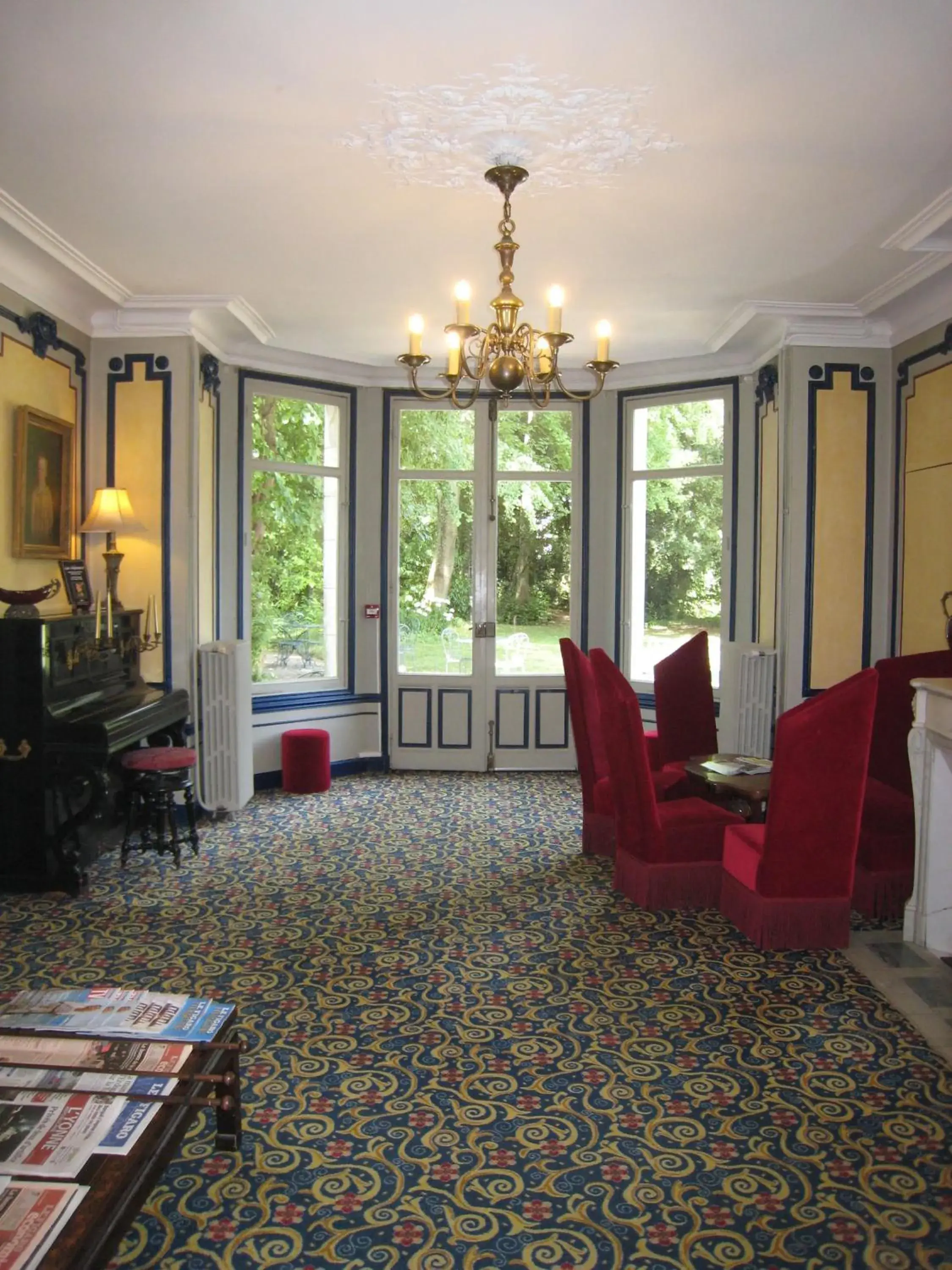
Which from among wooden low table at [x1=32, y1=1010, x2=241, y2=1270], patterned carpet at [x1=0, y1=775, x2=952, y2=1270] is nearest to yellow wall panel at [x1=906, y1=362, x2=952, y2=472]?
patterned carpet at [x1=0, y1=775, x2=952, y2=1270]

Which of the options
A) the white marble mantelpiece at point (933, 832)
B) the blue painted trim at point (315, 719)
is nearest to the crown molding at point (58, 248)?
the blue painted trim at point (315, 719)

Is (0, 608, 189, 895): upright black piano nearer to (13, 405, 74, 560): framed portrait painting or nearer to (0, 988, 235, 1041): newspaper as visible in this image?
(13, 405, 74, 560): framed portrait painting

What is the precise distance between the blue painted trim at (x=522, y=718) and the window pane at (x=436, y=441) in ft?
5.73

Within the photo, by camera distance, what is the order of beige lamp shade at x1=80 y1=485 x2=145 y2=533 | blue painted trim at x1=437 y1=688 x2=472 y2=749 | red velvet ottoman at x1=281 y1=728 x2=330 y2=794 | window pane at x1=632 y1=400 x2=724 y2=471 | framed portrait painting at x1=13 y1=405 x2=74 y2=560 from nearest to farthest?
1. framed portrait painting at x1=13 y1=405 x2=74 y2=560
2. beige lamp shade at x1=80 y1=485 x2=145 y2=533
3. red velvet ottoman at x1=281 y1=728 x2=330 y2=794
4. window pane at x1=632 y1=400 x2=724 y2=471
5. blue painted trim at x1=437 y1=688 x2=472 y2=749

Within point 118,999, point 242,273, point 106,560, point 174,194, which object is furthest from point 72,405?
point 118,999

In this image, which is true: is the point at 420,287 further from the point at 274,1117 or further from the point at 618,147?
Result: the point at 274,1117

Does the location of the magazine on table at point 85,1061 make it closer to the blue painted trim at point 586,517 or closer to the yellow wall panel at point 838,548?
the yellow wall panel at point 838,548

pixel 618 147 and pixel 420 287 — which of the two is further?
pixel 420 287

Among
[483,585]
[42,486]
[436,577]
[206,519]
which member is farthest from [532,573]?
[42,486]

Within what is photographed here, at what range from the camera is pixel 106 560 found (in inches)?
217

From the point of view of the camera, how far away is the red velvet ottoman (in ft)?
21.7

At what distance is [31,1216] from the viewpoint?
1694 millimetres

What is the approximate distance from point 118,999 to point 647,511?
18.5 ft

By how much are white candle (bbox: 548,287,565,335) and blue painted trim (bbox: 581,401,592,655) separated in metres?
3.79
